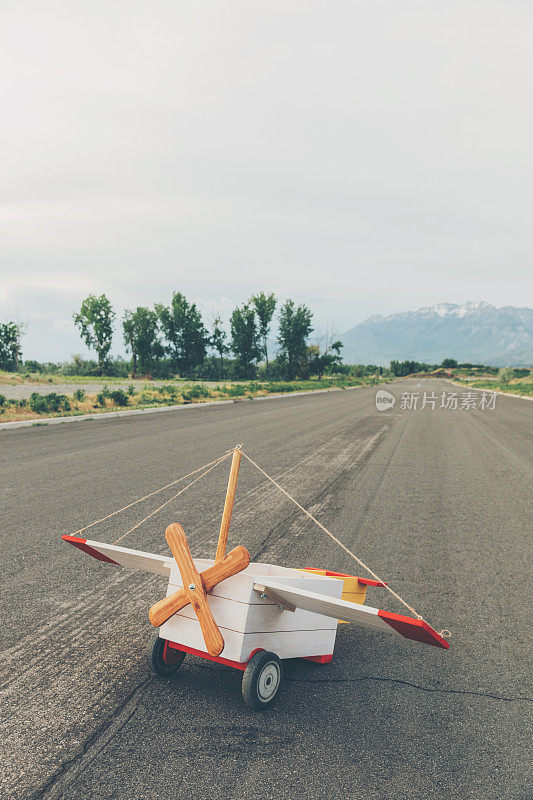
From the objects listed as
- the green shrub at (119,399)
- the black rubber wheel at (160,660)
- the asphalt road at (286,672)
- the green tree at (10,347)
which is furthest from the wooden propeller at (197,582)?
the green tree at (10,347)

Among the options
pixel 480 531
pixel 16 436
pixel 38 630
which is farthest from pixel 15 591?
pixel 16 436

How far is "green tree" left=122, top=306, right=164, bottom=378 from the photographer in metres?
86.3

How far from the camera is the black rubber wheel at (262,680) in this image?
2.69 meters

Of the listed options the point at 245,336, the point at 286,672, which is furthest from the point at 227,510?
the point at 245,336

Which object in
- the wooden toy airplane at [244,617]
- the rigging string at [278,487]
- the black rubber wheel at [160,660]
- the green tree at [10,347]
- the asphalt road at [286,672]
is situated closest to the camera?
the asphalt road at [286,672]

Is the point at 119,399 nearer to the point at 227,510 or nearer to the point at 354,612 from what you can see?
the point at 227,510

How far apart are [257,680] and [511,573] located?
318 centimetres

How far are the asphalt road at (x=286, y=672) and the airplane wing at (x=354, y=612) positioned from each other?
0.56 metres

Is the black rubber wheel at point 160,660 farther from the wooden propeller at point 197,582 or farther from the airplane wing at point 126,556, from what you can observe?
the airplane wing at point 126,556

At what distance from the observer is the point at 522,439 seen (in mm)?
14648

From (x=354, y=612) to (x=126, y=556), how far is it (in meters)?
1.57

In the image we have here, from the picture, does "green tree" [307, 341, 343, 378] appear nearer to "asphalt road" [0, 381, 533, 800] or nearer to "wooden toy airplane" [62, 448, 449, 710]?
"asphalt road" [0, 381, 533, 800]

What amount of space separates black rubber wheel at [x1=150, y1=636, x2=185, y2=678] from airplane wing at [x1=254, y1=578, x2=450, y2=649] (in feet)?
2.65

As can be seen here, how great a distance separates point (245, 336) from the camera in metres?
84.6
